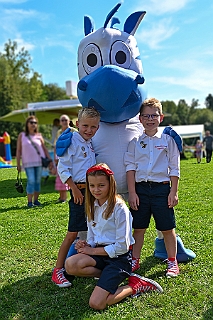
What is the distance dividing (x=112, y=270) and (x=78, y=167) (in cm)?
94

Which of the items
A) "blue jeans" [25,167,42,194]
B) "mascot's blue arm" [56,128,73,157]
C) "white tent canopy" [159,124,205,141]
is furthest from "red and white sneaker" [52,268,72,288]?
"white tent canopy" [159,124,205,141]

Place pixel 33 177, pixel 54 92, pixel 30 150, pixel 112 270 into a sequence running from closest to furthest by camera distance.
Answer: pixel 112 270 < pixel 30 150 < pixel 33 177 < pixel 54 92

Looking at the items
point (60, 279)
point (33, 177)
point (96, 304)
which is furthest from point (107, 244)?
point (33, 177)

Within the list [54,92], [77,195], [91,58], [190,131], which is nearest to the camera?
[77,195]

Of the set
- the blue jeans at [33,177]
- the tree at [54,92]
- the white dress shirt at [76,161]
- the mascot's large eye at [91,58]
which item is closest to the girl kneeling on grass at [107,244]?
the white dress shirt at [76,161]

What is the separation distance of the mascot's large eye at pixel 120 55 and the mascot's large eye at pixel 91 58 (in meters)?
0.13

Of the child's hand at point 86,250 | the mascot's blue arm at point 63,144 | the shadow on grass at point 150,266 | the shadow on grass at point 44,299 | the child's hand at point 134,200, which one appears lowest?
the shadow on grass at point 44,299

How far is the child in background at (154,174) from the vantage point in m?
3.24

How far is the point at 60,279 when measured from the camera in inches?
125

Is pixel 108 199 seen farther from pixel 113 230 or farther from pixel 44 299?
pixel 44 299

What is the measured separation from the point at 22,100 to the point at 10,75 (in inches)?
126

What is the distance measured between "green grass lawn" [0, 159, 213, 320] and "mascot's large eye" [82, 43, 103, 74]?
2.07 meters

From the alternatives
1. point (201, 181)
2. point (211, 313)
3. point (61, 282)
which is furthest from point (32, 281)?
point (201, 181)

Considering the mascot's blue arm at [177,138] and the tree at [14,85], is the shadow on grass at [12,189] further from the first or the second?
the tree at [14,85]
